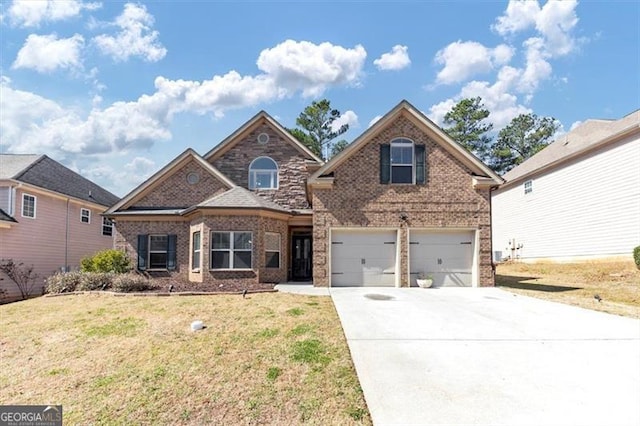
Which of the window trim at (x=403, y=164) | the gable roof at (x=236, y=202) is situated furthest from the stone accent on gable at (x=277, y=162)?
the window trim at (x=403, y=164)

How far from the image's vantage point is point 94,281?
14.1 meters

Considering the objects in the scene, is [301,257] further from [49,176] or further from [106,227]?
[106,227]

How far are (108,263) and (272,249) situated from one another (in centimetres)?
673

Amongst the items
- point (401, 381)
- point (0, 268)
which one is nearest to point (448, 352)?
point (401, 381)

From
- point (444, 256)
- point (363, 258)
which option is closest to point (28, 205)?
point (363, 258)

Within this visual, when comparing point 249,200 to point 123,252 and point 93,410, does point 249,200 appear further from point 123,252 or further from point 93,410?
point 93,410

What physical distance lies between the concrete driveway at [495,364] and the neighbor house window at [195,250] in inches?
315

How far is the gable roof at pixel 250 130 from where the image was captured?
18.3 m

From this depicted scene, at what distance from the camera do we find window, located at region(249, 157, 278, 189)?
1853 cm

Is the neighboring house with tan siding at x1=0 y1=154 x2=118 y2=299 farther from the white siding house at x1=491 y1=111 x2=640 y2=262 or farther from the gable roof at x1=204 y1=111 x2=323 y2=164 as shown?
the white siding house at x1=491 y1=111 x2=640 y2=262

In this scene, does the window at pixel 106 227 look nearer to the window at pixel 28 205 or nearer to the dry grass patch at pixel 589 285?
the window at pixel 28 205

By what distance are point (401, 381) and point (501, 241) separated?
A: 2588cm

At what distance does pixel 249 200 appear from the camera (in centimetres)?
1499

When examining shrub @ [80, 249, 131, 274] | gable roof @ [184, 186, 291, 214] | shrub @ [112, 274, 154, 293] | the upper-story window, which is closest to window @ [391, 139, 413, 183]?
the upper-story window
